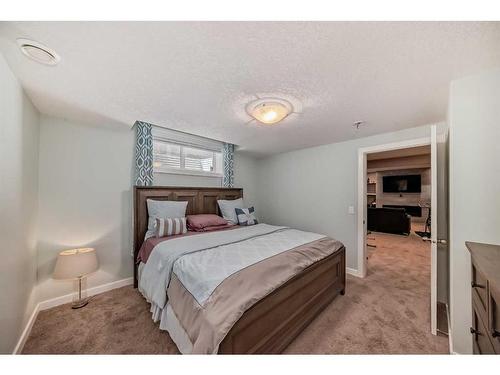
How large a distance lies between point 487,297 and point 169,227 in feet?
8.97

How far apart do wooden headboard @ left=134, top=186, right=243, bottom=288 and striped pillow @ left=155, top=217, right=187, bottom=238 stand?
0.34 metres

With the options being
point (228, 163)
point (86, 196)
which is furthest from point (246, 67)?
point (86, 196)

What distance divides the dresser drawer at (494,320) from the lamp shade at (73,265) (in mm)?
3173

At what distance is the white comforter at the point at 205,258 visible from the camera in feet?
4.56

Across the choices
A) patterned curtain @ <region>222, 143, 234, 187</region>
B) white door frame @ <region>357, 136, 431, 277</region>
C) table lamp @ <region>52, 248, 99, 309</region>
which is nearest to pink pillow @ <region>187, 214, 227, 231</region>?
patterned curtain @ <region>222, 143, 234, 187</region>

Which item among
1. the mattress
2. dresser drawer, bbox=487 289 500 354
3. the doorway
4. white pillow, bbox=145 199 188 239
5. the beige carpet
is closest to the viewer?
dresser drawer, bbox=487 289 500 354

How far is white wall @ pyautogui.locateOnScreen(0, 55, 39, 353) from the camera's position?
1260 mm

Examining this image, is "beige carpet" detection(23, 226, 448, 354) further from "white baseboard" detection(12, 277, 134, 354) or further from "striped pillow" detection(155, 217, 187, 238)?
"striped pillow" detection(155, 217, 187, 238)

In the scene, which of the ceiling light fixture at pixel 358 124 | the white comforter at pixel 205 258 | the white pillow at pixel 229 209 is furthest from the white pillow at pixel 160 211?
the ceiling light fixture at pixel 358 124

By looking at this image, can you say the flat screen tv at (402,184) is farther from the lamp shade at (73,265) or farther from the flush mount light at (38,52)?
the flush mount light at (38,52)

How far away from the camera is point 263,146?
3637 mm

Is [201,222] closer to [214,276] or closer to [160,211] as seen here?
[160,211]
